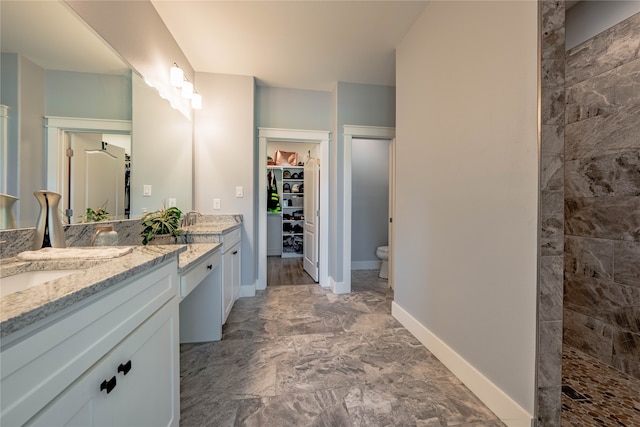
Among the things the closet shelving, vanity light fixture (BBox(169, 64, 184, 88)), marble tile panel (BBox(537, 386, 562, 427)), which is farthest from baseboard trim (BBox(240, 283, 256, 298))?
marble tile panel (BBox(537, 386, 562, 427))

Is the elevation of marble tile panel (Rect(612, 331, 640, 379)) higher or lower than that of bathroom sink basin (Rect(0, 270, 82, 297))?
lower

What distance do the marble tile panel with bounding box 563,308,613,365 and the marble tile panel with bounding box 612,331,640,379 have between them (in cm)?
3

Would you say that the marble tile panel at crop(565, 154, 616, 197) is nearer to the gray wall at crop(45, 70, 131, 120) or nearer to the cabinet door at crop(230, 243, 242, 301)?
the cabinet door at crop(230, 243, 242, 301)

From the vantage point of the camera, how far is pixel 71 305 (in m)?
0.58

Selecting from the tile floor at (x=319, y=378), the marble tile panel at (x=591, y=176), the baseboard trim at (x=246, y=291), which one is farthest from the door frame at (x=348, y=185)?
the marble tile panel at (x=591, y=176)

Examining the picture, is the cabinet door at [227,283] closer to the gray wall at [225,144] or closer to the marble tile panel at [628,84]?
the gray wall at [225,144]

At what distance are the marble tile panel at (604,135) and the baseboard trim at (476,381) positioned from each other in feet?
5.55

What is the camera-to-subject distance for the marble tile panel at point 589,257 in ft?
5.68

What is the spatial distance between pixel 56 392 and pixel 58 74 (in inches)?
53.3

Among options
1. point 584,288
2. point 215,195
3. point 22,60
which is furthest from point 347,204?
point 22,60

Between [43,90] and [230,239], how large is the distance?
1587 millimetres

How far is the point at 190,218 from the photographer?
277 centimetres

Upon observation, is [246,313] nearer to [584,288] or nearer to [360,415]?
[360,415]

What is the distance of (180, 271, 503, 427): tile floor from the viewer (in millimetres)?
1329
